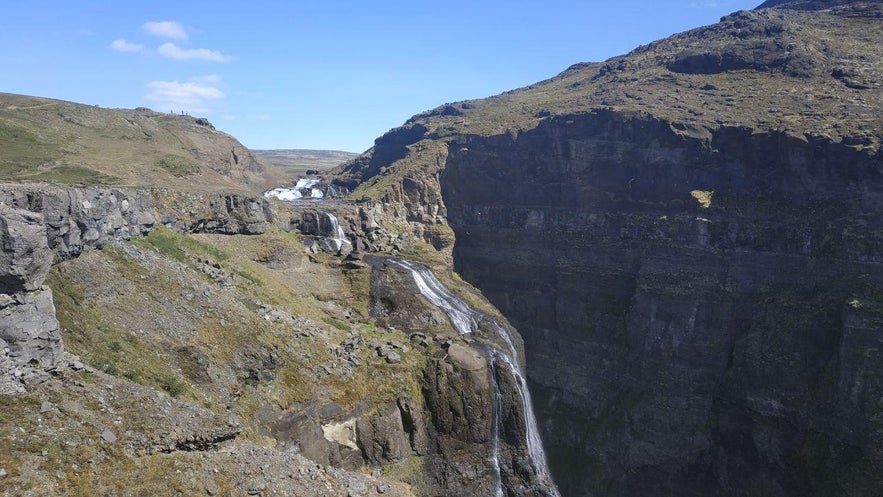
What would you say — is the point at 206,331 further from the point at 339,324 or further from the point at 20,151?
the point at 20,151

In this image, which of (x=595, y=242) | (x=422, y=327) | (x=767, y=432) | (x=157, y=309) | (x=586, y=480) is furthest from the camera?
(x=595, y=242)

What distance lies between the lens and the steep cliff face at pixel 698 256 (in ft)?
136

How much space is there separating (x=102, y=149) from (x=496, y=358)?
42018mm

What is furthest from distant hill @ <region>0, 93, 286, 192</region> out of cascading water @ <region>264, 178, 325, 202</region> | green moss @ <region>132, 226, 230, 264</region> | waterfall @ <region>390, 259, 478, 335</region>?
waterfall @ <region>390, 259, 478, 335</region>

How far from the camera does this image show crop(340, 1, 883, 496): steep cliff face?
41438mm

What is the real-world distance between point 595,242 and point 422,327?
1020 inches

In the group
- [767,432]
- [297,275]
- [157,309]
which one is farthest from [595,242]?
[157,309]

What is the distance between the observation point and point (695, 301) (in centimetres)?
4778

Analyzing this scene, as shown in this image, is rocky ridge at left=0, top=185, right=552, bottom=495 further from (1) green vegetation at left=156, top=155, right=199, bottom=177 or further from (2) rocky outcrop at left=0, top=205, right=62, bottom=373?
(1) green vegetation at left=156, top=155, right=199, bottom=177

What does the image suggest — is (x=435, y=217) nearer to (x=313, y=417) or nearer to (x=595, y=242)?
(x=595, y=242)

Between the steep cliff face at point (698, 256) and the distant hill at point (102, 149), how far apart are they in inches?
805

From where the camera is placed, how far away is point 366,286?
39.2m

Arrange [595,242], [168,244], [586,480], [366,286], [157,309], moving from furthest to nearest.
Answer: [595,242] < [586,480] < [366,286] < [168,244] < [157,309]

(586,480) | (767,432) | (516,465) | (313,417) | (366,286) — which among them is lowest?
(586,480)
